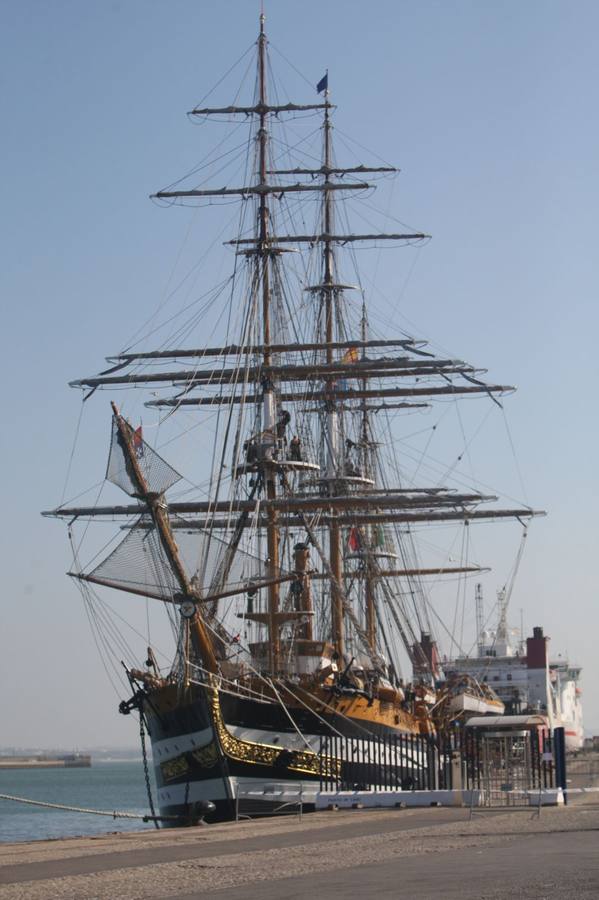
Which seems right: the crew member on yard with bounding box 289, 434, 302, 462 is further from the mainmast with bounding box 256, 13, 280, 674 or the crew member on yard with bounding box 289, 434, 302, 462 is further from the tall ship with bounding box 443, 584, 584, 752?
the tall ship with bounding box 443, 584, 584, 752

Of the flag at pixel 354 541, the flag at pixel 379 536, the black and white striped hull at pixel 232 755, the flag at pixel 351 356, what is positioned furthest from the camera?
the flag at pixel 379 536

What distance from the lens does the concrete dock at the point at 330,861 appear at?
1677 cm

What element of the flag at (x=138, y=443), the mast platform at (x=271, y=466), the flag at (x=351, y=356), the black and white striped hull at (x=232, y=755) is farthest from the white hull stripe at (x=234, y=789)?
the flag at (x=351, y=356)

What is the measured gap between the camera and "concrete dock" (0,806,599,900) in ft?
55.0

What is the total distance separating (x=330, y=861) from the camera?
20516 millimetres

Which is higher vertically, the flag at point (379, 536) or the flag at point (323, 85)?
the flag at point (323, 85)

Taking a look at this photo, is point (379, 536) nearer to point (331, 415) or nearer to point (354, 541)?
point (354, 541)

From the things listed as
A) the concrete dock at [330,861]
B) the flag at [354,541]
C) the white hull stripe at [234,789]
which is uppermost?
the flag at [354,541]

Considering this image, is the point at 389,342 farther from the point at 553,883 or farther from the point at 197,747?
the point at 553,883

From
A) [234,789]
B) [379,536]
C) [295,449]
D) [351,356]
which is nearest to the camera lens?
[234,789]

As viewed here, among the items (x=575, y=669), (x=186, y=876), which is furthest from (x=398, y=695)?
(x=575, y=669)

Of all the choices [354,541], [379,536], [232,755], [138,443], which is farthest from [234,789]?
[379,536]

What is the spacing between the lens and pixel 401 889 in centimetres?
1656

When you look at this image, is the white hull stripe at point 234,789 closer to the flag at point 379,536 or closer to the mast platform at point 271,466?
the mast platform at point 271,466
